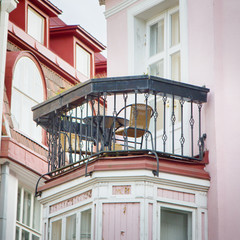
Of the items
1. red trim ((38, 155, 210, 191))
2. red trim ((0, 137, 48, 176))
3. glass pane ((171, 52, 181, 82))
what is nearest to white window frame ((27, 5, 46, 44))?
red trim ((0, 137, 48, 176))

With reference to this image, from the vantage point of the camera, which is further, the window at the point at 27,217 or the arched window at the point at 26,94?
the arched window at the point at 26,94

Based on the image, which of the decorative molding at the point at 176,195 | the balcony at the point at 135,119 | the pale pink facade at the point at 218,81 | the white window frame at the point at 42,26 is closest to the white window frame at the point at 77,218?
the balcony at the point at 135,119

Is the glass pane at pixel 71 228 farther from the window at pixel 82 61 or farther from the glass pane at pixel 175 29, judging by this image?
the window at pixel 82 61

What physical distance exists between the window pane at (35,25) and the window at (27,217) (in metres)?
4.88

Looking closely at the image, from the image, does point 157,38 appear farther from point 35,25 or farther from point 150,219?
point 35,25

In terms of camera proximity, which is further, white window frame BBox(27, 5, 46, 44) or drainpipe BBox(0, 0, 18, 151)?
white window frame BBox(27, 5, 46, 44)

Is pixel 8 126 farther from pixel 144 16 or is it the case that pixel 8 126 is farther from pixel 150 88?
pixel 150 88

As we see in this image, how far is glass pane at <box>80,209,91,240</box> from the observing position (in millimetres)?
14250

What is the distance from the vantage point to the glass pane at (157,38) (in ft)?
54.7

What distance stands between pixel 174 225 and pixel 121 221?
3.07 feet

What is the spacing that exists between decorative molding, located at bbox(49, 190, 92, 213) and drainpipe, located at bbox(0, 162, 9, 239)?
338 centimetres

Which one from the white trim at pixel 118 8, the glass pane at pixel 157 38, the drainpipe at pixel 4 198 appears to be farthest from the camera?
the drainpipe at pixel 4 198

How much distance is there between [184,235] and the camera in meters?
14.2

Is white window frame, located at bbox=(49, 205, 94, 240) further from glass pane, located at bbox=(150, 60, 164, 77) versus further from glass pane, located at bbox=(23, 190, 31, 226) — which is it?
glass pane, located at bbox=(23, 190, 31, 226)
